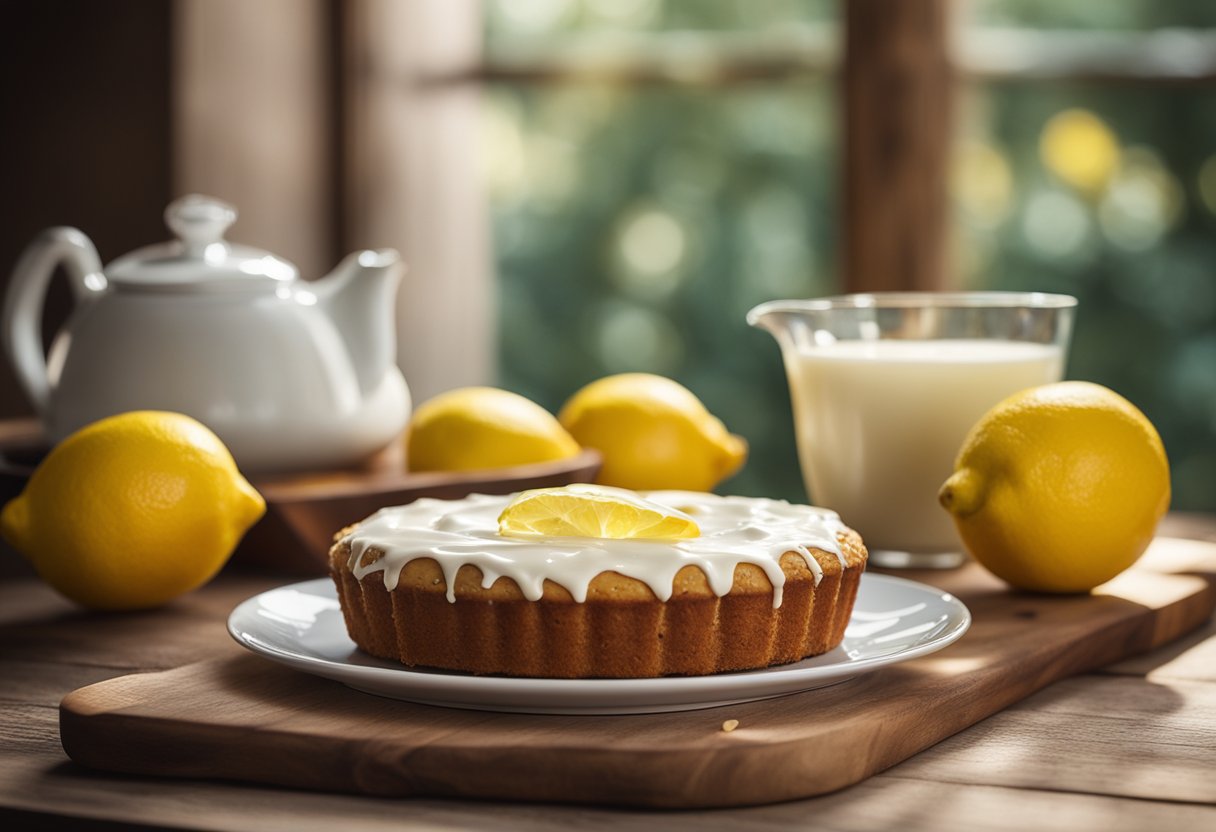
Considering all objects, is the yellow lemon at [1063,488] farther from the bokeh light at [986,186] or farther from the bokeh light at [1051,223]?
the bokeh light at [1051,223]

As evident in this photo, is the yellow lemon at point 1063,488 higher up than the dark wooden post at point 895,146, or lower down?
lower down

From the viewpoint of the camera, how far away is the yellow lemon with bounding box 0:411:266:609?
1152 mm

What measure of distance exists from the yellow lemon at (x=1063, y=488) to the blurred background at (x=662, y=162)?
1.30m

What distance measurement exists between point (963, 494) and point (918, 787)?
437mm

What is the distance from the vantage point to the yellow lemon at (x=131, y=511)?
45.4 inches

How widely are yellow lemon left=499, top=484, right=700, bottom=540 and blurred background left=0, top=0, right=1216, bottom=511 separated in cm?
162

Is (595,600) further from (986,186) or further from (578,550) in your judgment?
(986,186)

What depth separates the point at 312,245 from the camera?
280cm

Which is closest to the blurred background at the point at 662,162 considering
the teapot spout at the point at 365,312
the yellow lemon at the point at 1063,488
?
the teapot spout at the point at 365,312

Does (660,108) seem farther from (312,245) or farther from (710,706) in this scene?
(710,706)

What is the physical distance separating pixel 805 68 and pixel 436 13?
79cm

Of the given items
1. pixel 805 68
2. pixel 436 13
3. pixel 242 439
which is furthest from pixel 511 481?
pixel 436 13

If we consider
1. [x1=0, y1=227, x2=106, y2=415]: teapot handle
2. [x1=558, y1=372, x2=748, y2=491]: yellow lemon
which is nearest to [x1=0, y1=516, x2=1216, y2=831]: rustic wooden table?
[x1=0, y1=227, x2=106, y2=415]: teapot handle

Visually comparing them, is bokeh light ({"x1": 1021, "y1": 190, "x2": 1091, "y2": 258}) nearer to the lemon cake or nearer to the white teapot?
the white teapot
